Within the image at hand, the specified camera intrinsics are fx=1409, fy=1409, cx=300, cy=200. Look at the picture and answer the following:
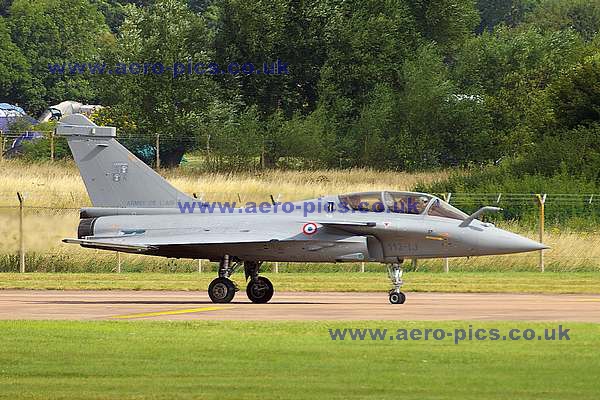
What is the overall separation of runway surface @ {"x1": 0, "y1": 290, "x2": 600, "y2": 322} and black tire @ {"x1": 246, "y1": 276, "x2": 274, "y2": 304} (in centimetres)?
24

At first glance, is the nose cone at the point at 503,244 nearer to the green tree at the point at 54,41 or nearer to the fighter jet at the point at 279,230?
the fighter jet at the point at 279,230

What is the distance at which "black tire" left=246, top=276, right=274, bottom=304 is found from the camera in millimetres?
24812

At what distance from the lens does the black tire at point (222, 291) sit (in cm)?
2438

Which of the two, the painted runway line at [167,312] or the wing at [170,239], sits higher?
the wing at [170,239]

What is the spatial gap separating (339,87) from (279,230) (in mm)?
43163

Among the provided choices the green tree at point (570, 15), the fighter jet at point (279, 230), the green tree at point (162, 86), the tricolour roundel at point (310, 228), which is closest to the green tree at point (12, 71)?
the green tree at point (162, 86)

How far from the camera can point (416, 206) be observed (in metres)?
24.1

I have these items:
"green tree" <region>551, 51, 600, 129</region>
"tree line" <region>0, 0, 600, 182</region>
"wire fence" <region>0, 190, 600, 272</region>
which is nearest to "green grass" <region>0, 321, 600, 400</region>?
"wire fence" <region>0, 190, 600, 272</region>

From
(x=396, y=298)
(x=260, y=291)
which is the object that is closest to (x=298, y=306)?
(x=260, y=291)

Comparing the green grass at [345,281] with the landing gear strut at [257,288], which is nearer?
the landing gear strut at [257,288]

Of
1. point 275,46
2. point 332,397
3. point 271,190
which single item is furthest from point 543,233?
point 275,46

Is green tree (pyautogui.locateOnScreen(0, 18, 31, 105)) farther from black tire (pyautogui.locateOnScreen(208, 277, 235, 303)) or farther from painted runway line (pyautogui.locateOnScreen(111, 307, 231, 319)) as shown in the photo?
painted runway line (pyautogui.locateOnScreen(111, 307, 231, 319))

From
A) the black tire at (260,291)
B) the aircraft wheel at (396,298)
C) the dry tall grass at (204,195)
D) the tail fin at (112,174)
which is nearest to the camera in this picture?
the aircraft wheel at (396,298)

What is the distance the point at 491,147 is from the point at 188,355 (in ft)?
156
